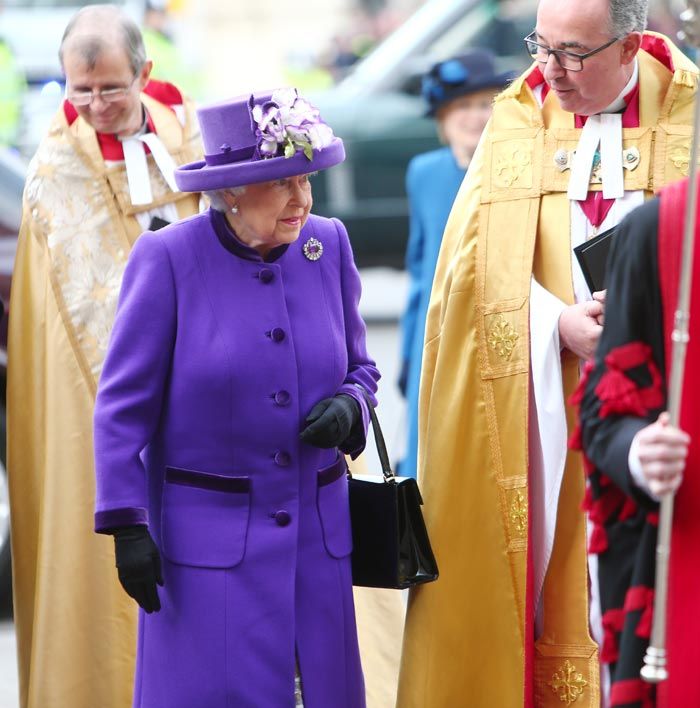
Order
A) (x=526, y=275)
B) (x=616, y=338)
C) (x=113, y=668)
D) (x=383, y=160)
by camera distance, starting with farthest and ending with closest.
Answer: (x=383, y=160) → (x=113, y=668) → (x=526, y=275) → (x=616, y=338)

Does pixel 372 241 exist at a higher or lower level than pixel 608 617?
lower

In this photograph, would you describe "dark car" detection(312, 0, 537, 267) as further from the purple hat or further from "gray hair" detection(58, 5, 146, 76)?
the purple hat

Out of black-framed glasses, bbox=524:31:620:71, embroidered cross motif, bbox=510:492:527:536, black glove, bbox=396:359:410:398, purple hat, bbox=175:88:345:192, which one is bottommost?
black glove, bbox=396:359:410:398

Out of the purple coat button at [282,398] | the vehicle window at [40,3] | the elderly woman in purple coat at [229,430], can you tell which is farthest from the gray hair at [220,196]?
the vehicle window at [40,3]

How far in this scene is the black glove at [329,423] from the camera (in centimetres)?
379

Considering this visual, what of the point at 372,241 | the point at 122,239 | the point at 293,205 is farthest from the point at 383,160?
the point at 293,205

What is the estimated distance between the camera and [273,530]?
382 cm

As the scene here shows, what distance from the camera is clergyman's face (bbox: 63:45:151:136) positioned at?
482 centimetres

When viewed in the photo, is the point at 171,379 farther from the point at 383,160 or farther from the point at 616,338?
the point at 383,160

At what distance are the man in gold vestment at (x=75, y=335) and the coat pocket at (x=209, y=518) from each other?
39.2 inches

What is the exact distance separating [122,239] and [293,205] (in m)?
1.23

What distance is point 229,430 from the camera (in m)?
3.80

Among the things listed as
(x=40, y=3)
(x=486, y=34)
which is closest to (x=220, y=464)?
(x=486, y=34)

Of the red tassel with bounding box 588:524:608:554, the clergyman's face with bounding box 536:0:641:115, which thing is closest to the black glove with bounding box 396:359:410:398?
the clergyman's face with bounding box 536:0:641:115
